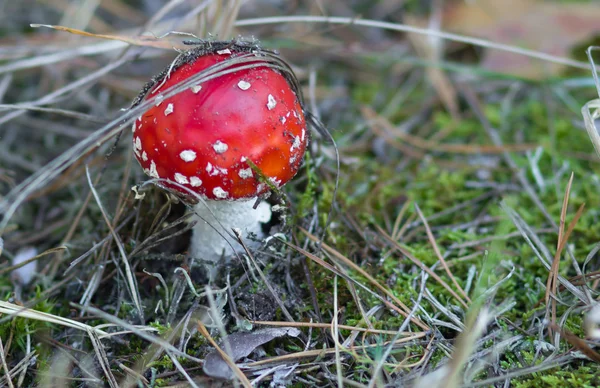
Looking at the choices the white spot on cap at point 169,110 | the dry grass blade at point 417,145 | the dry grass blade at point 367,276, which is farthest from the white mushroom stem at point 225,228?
the dry grass blade at point 417,145

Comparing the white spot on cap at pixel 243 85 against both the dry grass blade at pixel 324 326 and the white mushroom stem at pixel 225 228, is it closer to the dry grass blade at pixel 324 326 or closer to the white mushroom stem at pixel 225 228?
the white mushroom stem at pixel 225 228

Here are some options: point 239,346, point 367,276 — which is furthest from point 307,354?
point 367,276

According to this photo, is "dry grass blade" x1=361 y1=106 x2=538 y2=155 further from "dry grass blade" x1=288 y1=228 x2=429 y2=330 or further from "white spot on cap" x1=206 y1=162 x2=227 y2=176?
"white spot on cap" x1=206 y1=162 x2=227 y2=176

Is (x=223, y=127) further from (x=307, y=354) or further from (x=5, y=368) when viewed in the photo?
(x=5, y=368)

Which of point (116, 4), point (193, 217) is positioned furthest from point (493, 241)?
point (116, 4)

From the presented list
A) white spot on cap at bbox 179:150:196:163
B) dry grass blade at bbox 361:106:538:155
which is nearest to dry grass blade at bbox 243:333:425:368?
white spot on cap at bbox 179:150:196:163

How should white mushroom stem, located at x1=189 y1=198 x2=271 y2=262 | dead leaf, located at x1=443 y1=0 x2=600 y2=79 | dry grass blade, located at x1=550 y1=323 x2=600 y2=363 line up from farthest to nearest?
1. dead leaf, located at x1=443 y1=0 x2=600 y2=79
2. white mushroom stem, located at x1=189 y1=198 x2=271 y2=262
3. dry grass blade, located at x1=550 y1=323 x2=600 y2=363
